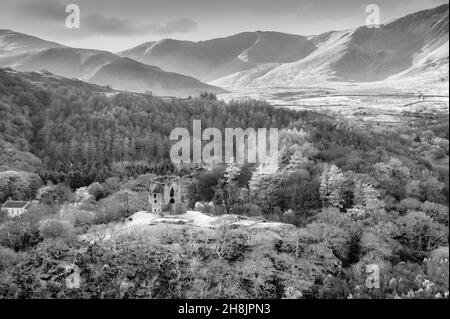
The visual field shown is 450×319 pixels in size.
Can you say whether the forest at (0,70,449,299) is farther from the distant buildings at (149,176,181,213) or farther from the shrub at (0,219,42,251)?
the distant buildings at (149,176,181,213)

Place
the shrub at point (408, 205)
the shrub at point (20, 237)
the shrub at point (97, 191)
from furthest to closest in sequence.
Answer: the shrub at point (97, 191)
the shrub at point (408, 205)
the shrub at point (20, 237)

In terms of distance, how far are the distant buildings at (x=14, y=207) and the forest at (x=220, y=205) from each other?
58.9 inches

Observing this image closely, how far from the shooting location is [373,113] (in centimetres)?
15625

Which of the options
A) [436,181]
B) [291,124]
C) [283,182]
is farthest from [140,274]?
[291,124]

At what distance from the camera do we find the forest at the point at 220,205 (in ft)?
127

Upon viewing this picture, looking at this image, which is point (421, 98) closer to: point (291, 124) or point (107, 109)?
point (291, 124)

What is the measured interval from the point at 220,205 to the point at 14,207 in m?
21.3

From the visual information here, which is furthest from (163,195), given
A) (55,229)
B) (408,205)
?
(408,205)

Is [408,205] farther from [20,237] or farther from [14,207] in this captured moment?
[14,207]

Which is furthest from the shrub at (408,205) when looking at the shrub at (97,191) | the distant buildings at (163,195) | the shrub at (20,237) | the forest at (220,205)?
the shrub at (20,237)

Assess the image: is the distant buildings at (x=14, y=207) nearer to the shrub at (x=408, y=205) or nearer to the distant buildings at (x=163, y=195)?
the distant buildings at (x=163, y=195)

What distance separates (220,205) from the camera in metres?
55.9
